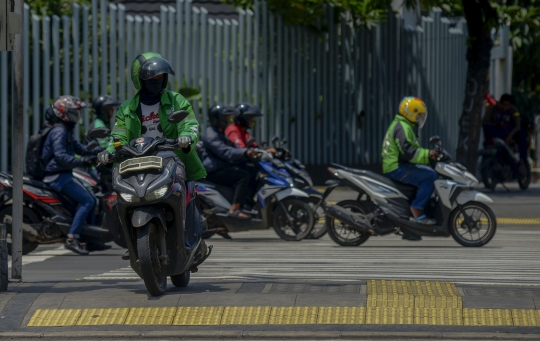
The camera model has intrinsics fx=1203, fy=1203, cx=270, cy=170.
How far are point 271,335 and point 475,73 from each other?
1441cm

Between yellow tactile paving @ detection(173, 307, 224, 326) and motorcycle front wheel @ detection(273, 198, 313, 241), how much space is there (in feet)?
20.1

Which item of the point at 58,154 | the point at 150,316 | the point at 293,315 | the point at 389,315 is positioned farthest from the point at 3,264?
the point at 58,154

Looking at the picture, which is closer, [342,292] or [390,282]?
[342,292]

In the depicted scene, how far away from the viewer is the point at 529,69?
31.1m

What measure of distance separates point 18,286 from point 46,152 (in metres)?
3.93

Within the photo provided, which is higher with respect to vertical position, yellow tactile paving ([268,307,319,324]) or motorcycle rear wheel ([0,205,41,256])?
yellow tactile paving ([268,307,319,324])

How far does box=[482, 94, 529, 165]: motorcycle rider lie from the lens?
→ 21.4 m

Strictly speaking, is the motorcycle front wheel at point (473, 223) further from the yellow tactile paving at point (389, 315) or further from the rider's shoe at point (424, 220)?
the yellow tactile paving at point (389, 315)

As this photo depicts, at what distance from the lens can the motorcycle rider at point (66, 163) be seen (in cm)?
1245

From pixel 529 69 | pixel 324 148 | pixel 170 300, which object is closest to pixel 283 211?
pixel 170 300

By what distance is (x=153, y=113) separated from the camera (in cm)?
871

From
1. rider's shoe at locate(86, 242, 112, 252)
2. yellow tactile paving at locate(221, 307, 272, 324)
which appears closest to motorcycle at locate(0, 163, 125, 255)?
rider's shoe at locate(86, 242, 112, 252)

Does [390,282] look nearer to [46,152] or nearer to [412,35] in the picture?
[46,152]

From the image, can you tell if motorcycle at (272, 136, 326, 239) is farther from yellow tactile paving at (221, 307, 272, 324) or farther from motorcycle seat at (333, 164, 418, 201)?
yellow tactile paving at (221, 307, 272, 324)
